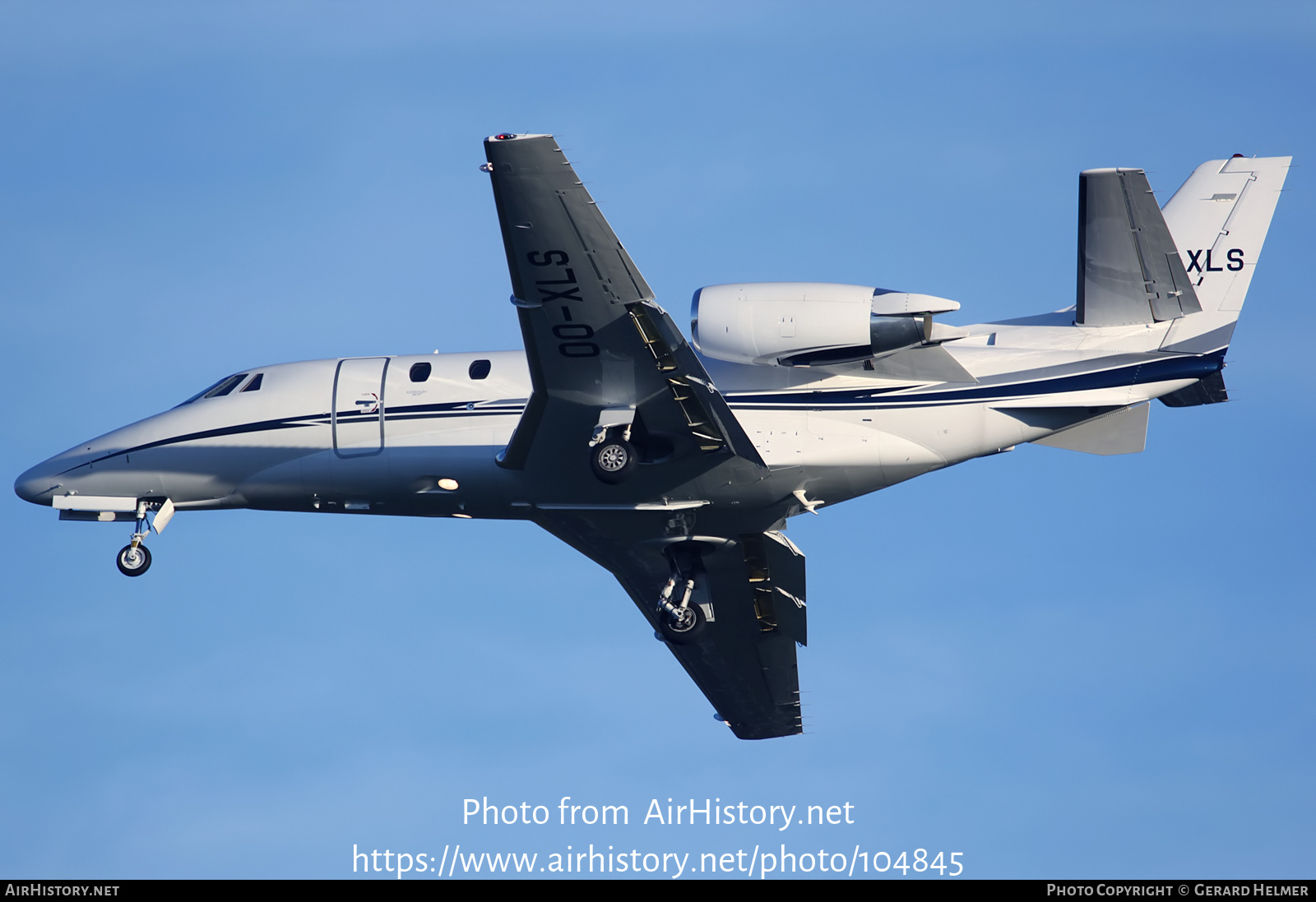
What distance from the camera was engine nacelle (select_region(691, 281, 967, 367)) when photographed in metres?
21.7

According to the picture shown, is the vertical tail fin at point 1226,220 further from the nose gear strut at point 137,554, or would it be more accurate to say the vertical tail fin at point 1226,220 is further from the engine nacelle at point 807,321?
the nose gear strut at point 137,554

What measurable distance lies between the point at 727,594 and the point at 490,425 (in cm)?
559

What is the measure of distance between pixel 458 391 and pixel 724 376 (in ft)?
14.3

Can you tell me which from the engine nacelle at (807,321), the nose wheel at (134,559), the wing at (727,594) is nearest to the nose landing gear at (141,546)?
the nose wheel at (134,559)

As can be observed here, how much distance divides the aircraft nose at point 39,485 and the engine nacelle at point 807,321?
1302cm

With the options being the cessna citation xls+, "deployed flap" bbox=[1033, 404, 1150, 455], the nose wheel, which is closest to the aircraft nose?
the cessna citation xls+

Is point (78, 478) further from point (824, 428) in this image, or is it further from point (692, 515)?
point (824, 428)

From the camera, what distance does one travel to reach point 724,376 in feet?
78.9

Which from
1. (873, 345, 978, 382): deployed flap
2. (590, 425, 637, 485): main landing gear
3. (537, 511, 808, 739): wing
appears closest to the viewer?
(590, 425, 637, 485): main landing gear

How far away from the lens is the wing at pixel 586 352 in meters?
20.2

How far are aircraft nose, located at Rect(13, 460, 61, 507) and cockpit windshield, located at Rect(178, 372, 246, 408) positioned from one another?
2691mm

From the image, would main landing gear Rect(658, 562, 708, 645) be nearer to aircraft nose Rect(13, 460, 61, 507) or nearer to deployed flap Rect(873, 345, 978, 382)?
deployed flap Rect(873, 345, 978, 382)
